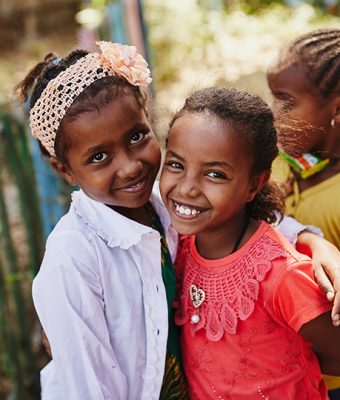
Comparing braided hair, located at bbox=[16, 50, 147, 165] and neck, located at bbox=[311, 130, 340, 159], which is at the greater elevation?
braided hair, located at bbox=[16, 50, 147, 165]

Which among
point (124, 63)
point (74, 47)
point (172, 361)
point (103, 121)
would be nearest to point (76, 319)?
point (172, 361)

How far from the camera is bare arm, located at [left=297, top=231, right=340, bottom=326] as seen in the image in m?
1.66

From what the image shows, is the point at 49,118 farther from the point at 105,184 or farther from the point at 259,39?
the point at 259,39

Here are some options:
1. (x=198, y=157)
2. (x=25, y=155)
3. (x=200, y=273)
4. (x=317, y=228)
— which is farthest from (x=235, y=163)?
(x=25, y=155)

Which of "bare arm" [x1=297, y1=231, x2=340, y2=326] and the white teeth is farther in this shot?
the white teeth

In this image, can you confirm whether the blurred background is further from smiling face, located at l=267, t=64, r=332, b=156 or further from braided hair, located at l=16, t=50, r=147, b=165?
braided hair, located at l=16, t=50, r=147, b=165

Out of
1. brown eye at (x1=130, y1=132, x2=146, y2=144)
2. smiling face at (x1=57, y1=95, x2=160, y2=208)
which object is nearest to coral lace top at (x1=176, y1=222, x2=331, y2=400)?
smiling face at (x1=57, y1=95, x2=160, y2=208)

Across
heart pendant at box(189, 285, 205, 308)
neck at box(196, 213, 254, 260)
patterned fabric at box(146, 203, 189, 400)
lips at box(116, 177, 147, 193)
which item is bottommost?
patterned fabric at box(146, 203, 189, 400)

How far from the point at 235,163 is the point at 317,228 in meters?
0.56

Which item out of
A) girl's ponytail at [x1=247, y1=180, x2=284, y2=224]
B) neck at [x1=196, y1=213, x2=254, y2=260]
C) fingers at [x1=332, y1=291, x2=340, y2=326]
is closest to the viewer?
fingers at [x1=332, y1=291, x2=340, y2=326]

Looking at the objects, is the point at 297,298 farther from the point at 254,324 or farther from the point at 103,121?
the point at 103,121

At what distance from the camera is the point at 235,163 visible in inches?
71.6

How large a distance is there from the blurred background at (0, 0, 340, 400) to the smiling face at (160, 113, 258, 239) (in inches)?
11.6

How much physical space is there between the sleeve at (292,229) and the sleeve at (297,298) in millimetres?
420
